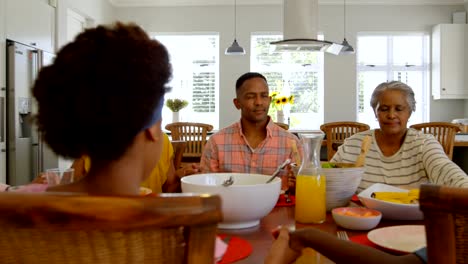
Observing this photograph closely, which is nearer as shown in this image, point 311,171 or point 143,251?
point 143,251

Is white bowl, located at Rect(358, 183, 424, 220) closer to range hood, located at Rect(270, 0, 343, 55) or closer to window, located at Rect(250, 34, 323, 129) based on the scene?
range hood, located at Rect(270, 0, 343, 55)

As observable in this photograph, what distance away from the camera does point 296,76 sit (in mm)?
6852

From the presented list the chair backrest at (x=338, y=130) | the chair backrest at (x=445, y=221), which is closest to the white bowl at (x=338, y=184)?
the chair backrest at (x=445, y=221)

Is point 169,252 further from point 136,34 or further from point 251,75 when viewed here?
point 251,75

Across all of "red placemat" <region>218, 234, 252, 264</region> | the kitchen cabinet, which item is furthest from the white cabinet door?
the kitchen cabinet

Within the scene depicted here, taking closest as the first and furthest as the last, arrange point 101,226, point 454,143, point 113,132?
point 101,226 → point 113,132 → point 454,143

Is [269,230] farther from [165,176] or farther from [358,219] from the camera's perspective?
[165,176]

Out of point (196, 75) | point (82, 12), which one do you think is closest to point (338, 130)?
Result: point (196, 75)

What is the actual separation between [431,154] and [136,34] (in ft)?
4.71

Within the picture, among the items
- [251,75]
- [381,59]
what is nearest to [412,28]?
[381,59]

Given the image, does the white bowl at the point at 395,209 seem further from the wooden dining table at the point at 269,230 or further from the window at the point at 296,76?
the window at the point at 296,76

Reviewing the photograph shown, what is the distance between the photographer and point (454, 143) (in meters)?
3.62

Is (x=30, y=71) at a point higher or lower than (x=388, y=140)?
higher

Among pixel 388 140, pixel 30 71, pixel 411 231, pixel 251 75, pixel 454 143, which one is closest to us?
pixel 411 231
